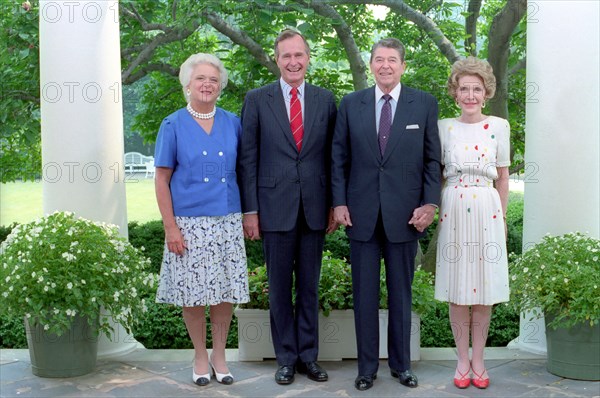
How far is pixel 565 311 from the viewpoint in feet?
13.3

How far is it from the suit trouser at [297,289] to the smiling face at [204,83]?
78cm

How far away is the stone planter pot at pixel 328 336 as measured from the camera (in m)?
4.57

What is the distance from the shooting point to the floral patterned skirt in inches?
157

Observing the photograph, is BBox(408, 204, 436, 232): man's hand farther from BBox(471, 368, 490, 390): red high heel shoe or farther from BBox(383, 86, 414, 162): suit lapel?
BBox(471, 368, 490, 390): red high heel shoe

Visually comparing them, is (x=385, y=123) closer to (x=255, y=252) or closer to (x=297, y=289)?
(x=297, y=289)

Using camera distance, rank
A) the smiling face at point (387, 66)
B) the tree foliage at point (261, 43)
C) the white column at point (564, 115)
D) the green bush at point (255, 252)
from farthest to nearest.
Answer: the green bush at point (255, 252) < the tree foliage at point (261, 43) < the white column at point (564, 115) < the smiling face at point (387, 66)

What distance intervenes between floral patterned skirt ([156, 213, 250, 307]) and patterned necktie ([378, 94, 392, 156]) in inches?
32.9

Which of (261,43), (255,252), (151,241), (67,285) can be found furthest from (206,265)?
(151,241)

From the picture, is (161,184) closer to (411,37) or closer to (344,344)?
(344,344)

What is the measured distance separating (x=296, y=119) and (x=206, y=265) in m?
0.90

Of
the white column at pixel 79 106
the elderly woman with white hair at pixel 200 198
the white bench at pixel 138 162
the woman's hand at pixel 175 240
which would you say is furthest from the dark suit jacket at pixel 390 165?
the white bench at pixel 138 162

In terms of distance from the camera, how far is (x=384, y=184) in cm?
392

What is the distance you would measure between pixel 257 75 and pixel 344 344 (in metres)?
3.22

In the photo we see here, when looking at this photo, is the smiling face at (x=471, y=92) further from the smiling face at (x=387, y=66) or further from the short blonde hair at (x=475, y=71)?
the smiling face at (x=387, y=66)
